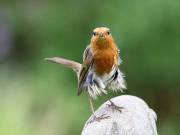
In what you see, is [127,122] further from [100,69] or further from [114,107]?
[100,69]

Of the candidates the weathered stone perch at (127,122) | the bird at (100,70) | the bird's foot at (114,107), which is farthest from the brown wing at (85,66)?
the weathered stone perch at (127,122)

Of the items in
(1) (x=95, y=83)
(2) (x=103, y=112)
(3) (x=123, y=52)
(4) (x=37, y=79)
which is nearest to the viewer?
(2) (x=103, y=112)

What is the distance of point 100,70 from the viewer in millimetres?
3699

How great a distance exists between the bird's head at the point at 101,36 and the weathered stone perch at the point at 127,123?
0.65 meters

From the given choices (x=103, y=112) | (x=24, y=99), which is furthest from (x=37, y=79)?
(x=103, y=112)

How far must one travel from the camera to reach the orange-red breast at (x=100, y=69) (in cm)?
361

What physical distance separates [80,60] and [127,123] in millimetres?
4388

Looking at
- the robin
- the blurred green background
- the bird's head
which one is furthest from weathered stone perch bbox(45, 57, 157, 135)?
the blurred green background

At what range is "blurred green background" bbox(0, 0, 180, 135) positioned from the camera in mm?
6703

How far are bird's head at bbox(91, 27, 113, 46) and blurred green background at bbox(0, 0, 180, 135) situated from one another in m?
2.86

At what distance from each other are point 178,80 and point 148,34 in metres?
0.52

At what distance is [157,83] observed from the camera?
22.8 ft

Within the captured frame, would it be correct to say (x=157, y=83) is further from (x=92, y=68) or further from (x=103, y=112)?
(x=103, y=112)

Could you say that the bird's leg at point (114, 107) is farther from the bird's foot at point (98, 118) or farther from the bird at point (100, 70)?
the bird at point (100, 70)
